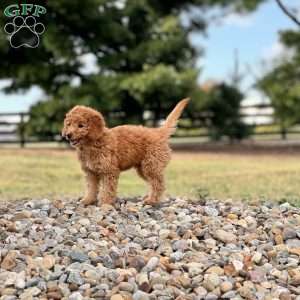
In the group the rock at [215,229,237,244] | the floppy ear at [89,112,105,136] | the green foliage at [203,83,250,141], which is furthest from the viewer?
the green foliage at [203,83,250,141]

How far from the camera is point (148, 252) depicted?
4.67 metres

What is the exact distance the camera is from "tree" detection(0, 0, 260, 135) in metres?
17.5

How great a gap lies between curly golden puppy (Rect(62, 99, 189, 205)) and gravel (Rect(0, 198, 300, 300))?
8.3 inches

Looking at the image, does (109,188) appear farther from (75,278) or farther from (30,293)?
(30,293)

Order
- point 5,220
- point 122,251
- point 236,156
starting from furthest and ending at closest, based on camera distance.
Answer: point 236,156, point 5,220, point 122,251

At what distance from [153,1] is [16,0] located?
5650 millimetres

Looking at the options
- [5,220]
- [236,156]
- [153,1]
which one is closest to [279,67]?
[236,156]

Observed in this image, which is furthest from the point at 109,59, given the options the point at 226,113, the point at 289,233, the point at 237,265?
the point at 237,265

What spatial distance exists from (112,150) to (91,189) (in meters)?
0.49

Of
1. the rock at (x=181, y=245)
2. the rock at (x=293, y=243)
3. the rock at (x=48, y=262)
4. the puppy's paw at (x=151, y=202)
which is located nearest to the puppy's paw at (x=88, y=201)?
the puppy's paw at (x=151, y=202)

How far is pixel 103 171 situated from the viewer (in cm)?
573

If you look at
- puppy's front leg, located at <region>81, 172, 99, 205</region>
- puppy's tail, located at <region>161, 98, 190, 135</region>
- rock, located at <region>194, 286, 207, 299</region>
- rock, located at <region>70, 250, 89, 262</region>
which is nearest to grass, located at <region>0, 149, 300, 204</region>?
puppy's tail, located at <region>161, 98, 190, 135</region>

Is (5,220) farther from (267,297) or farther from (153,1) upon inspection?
(153,1)

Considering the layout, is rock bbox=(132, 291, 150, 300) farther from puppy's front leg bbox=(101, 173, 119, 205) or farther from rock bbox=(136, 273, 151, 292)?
puppy's front leg bbox=(101, 173, 119, 205)
